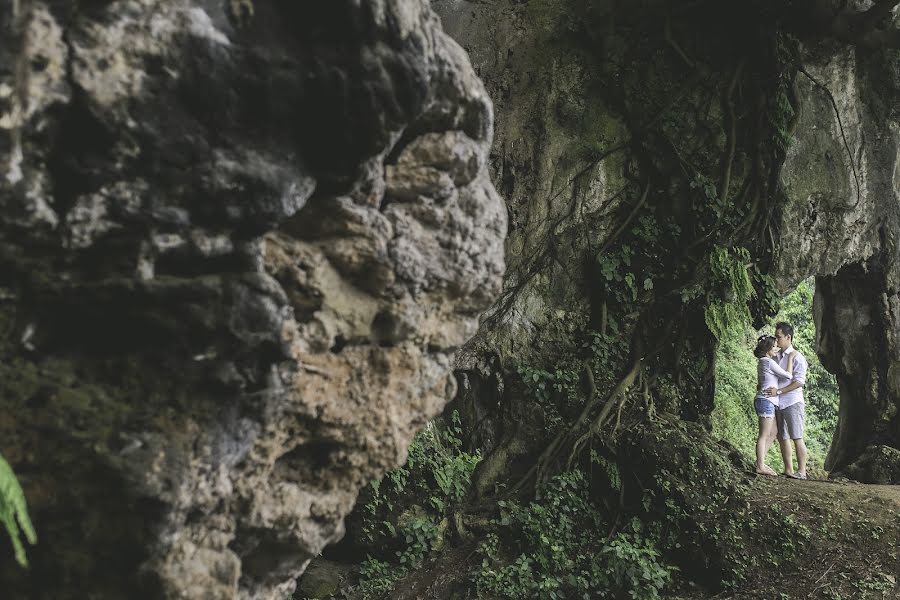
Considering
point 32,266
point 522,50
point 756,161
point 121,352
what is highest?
point 522,50

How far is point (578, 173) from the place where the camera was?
279 inches

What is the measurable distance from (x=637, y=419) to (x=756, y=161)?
279 centimetres

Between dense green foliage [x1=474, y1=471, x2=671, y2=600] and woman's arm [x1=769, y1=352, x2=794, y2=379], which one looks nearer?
dense green foliage [x1=474, y1=471, x2=671, y2=600]

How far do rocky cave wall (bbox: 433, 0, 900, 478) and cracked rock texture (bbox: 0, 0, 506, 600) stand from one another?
4453 millimetres

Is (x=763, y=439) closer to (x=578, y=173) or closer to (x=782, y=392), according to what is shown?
(x=782, y=392)

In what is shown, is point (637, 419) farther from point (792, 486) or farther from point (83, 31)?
point (83, 31)

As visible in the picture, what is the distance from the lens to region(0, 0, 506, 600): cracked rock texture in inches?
72.9

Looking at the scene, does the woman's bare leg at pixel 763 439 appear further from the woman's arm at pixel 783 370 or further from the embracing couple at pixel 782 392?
the woman's arm at pixel 783 370

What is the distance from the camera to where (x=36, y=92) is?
69.2 inches

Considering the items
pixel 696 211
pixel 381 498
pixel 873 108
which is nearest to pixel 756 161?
pixel 696 211

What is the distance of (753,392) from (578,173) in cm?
705

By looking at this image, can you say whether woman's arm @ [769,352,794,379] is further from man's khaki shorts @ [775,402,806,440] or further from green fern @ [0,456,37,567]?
green fern @ [0,456,37,567]

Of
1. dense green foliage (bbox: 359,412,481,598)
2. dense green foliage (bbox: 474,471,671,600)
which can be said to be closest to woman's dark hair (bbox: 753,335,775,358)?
dense green foliage (bbox: 474,471,671,600)

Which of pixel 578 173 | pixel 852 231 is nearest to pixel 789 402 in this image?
pixel 852 231
